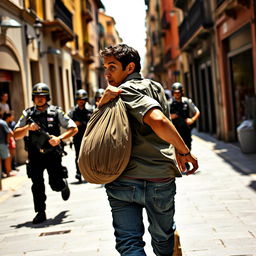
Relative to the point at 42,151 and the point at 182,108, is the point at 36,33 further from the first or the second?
the point at 42,151

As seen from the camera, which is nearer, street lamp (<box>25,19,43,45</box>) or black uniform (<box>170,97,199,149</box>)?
black uniform (<box>170,97,199,149</box>)

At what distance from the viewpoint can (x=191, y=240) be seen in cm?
519

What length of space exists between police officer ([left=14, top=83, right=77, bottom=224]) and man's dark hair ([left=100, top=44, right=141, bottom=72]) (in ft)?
10.8

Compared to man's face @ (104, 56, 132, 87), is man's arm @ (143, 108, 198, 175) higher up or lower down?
lower down

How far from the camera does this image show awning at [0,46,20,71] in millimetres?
13305

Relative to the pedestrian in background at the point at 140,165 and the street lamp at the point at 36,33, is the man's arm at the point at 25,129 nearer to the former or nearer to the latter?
the pedestrian in background at the point at 140,165

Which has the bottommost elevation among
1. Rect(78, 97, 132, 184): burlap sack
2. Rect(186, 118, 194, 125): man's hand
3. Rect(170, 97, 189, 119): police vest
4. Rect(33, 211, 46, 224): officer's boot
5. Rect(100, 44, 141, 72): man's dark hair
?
Rect(33, 211, 46, 224): officer's boot

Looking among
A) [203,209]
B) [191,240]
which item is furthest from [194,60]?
[191,240]

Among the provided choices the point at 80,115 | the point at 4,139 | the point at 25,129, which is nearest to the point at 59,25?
the point at 4,139

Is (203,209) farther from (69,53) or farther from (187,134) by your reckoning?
(69,53)

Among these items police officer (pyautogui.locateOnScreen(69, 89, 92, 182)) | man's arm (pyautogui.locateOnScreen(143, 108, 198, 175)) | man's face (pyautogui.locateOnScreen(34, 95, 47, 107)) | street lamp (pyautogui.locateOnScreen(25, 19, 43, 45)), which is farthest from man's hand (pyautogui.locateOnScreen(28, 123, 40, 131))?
street lamp (pyautogui.locateOnScreen(25, 19, 43, 45))

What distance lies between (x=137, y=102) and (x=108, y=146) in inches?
12.6

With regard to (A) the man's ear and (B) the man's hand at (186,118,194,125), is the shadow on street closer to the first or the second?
(A) the man's ear

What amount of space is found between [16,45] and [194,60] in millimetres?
11313
